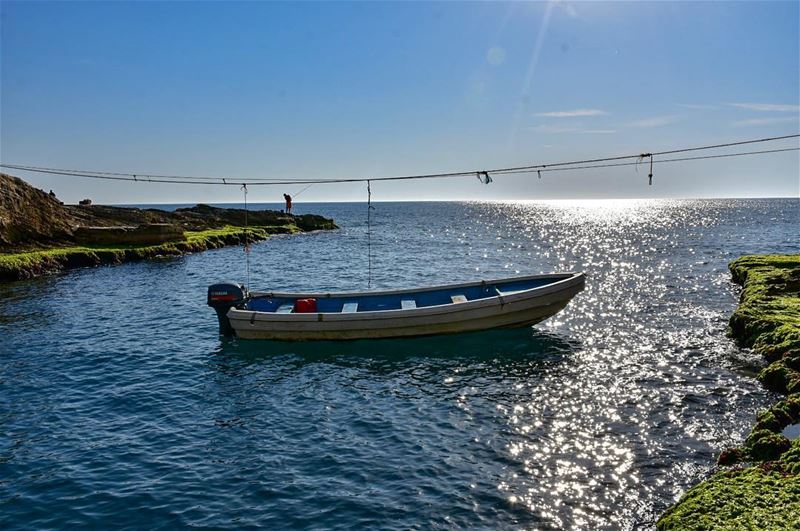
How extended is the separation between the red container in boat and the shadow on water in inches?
59.8

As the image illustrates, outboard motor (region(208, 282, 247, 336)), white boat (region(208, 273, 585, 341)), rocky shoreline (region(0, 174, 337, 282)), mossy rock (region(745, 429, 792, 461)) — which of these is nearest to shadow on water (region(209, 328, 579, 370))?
white boat (region(208, 273, 585, 341))

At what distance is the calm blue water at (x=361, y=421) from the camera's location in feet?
34.3

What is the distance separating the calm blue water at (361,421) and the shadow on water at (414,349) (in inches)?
3.9

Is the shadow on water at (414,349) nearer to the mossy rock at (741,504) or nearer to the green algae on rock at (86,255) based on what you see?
the green algae on rock at (86,255)

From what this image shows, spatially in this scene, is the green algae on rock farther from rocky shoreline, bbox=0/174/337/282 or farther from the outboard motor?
the outboard motor

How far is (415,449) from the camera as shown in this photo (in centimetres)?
1288

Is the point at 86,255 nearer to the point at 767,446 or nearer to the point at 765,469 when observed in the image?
the point at 767,446

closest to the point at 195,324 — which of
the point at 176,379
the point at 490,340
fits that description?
the point at 176,379

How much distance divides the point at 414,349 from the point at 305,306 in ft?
17.3

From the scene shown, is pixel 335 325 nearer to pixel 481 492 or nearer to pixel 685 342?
pixel 481 492

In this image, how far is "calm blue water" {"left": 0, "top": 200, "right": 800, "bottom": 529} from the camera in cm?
1045

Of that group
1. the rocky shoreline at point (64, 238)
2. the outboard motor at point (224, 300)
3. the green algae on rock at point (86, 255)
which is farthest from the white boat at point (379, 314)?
the rocky shoreline at point (64, 238)

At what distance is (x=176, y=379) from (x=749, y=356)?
2137 cm

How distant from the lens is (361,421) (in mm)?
14641
